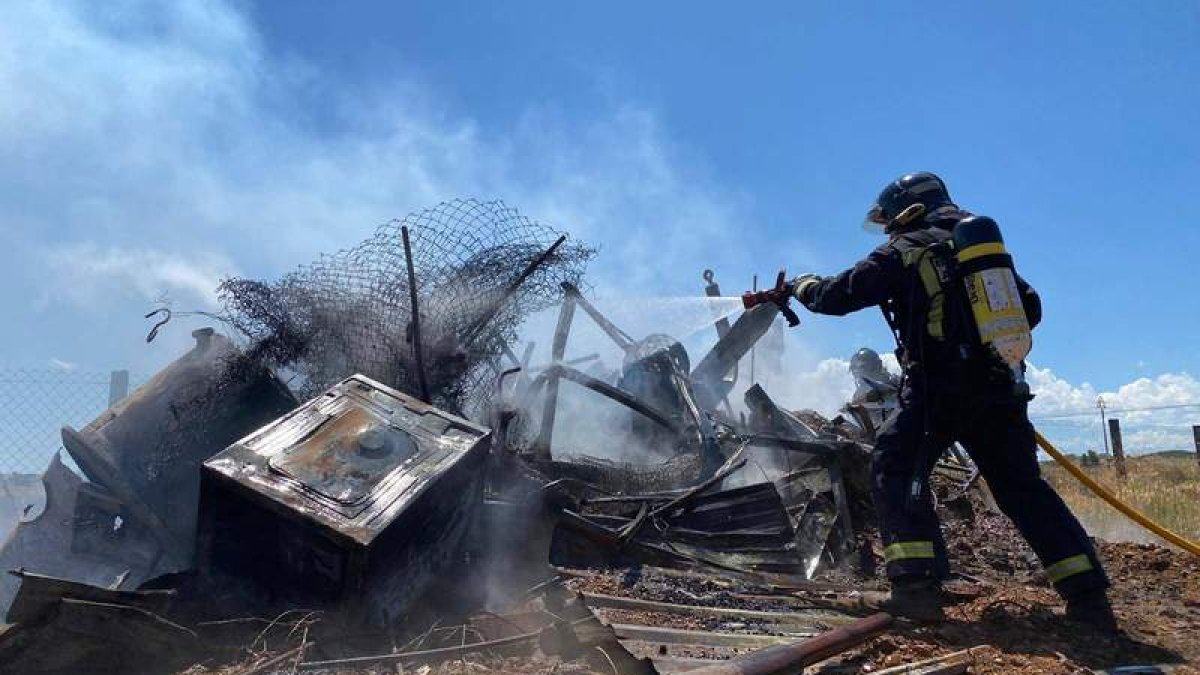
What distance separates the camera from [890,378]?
30.6ft

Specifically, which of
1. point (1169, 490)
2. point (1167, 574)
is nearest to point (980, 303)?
point (1167, 574)

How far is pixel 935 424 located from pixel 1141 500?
794 centimetres

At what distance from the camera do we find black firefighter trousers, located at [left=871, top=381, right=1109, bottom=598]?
3.60 m

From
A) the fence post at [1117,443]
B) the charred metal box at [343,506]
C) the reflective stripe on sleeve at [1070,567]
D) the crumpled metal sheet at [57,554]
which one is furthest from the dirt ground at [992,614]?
the fence post at [1117,443]

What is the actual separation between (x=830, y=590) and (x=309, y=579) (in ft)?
8.24

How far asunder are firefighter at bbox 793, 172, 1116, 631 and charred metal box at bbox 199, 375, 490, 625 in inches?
78.6

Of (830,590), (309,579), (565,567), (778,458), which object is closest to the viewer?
(309,579)

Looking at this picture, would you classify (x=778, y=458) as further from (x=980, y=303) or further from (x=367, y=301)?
(x=367, y=301)

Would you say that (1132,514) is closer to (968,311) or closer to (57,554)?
(968,311)

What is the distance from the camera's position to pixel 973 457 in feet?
12.9

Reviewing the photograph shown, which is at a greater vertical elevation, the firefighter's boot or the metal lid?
the metal lid

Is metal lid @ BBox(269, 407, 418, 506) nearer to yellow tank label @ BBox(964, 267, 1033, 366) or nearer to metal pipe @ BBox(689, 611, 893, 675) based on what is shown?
metal pipe @ BBox(689, 611, 893, 675)

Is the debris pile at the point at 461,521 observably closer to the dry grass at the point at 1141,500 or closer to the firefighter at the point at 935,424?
the firefighter at the point at 935,424

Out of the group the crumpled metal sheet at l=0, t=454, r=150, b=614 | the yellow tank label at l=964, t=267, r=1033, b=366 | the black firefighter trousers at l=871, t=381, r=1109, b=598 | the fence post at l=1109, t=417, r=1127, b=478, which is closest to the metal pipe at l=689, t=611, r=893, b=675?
the black firefighter trousers at l=871, t=381, r=1109, b=598
